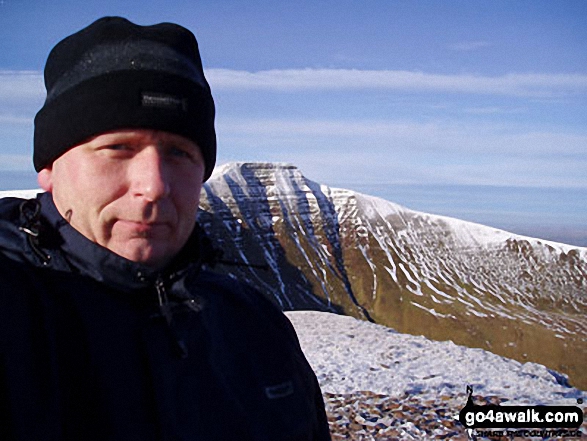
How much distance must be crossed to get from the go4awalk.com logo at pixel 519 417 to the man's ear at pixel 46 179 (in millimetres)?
9212

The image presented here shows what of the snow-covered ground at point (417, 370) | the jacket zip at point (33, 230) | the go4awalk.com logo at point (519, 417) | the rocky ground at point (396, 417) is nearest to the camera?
the jacket zip at point (33, 230)

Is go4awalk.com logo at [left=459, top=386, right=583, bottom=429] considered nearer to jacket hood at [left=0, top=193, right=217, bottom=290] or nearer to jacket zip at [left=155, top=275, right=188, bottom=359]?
jacket zip at [left=155, top=275, right=188, bottom=359]

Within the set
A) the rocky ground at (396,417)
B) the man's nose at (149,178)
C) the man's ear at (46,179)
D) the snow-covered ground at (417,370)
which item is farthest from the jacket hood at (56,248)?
the snow-covered ground at (417,370)

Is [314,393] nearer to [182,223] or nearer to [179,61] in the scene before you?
[182,223]

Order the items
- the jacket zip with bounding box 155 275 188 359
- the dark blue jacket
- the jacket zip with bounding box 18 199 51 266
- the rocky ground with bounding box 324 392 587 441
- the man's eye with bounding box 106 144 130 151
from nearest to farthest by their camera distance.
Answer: the dark blue jacket → the jacket zip with bounding box 18 199 51 266 → the jacket zip with bounding box 155 275 188 359 → the man's eye with bounding box 106 144 130 151 → the rocky ground with bounding box 324 392 587 441

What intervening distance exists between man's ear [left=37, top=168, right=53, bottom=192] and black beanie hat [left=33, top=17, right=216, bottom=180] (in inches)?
1.7

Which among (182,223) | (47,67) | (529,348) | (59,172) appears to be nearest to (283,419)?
(182,223)

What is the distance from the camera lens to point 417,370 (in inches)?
560

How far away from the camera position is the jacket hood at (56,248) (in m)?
2.76

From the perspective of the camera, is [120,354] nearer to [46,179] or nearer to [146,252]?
[146,252]

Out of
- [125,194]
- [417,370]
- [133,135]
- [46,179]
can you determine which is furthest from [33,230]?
[417,370]

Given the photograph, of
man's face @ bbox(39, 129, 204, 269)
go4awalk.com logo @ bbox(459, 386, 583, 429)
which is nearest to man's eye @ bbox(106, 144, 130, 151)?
man's face @ bbox(39, 129, 204, 269)

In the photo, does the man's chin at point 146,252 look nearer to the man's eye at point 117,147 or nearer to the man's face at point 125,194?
the man's face at point 125,194

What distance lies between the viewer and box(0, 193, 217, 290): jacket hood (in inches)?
109
